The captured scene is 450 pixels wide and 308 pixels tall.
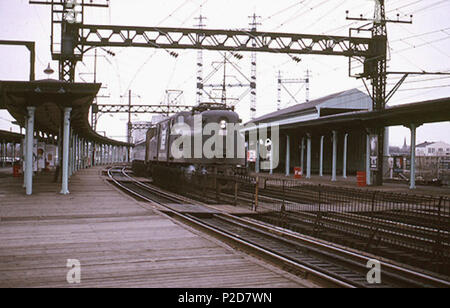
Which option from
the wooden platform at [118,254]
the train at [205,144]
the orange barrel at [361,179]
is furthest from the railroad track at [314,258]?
the orange barrel at [361,179]

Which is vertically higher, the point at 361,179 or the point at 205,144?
the point at 205,144

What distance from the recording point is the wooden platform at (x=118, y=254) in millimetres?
5777

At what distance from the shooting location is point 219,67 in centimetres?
3047

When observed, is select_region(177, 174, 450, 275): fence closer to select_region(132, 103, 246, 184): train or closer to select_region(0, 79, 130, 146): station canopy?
select_region(132, 103, 246, 184): train

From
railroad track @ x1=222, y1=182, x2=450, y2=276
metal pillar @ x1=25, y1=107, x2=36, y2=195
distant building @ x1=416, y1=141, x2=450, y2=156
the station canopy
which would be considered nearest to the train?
the station canopy

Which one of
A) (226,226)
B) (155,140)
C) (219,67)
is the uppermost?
(219,67)

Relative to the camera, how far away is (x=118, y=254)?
7254mm

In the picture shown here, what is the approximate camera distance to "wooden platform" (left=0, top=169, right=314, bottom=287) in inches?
227

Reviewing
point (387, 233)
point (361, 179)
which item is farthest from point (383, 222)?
point (361, 179)

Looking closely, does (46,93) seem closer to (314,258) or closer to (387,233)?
(314,258)

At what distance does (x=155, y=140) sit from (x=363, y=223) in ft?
60.0
